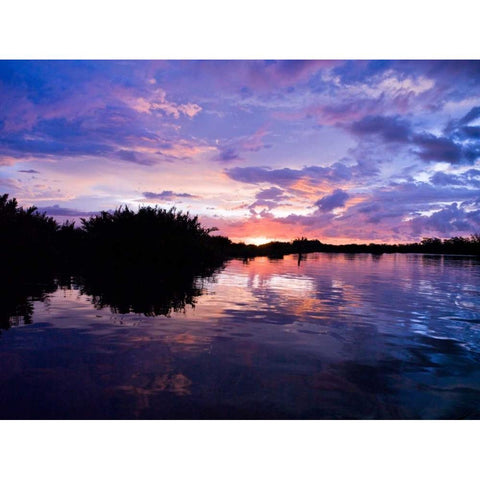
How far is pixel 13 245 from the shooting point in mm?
14383

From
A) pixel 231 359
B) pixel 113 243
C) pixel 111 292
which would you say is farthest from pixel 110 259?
pixel 231 359

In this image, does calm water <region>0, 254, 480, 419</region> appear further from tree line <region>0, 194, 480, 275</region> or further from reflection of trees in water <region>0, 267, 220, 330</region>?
tree line <region>0, 194, 480, 275</region>

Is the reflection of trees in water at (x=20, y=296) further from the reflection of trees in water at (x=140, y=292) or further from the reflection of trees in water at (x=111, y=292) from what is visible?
the reflection of trees in water at (x=140, y=292)

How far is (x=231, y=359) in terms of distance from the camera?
5.14 meters

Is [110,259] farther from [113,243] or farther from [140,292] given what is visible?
[140,292]

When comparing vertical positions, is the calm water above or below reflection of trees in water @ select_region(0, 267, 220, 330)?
below

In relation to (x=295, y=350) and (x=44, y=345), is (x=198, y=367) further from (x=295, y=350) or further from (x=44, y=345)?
(x=44, y=345)

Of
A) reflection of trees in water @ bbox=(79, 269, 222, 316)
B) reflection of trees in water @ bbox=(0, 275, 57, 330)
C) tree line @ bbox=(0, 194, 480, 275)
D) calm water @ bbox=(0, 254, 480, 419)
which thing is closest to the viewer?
calm water @ bbox=(0, 254, 480, 419)

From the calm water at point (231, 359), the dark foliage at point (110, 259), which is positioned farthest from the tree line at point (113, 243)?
the calm water at point (231, 359)

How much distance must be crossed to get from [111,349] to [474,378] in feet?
14.9

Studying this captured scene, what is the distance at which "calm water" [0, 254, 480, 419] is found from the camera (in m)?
3.85

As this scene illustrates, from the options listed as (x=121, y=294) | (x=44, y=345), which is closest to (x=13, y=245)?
(x=121, y=294)

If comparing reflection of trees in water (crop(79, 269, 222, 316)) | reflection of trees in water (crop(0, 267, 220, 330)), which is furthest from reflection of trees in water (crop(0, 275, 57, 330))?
reflection of trees in water (crop(79, 269, 222, 316))

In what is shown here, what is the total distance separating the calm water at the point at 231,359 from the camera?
3846mm
